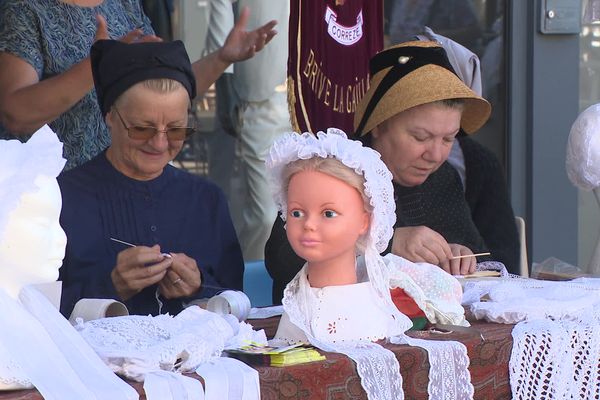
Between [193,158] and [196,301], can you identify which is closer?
[196,301]

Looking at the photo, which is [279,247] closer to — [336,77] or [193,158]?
[336,77]

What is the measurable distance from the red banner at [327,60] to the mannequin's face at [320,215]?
1.85 m

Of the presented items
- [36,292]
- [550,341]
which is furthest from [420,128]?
[36,292]

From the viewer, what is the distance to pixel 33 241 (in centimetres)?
149

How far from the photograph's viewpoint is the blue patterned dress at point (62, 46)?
2.76 m

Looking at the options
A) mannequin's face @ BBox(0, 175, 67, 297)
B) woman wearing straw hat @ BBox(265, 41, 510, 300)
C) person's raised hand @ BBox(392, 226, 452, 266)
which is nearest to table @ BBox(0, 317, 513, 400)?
mannequin's face @ BBox(0, 175, 67, 297)

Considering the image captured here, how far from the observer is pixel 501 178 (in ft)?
10.2

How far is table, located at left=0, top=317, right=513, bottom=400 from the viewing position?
5.27 ft

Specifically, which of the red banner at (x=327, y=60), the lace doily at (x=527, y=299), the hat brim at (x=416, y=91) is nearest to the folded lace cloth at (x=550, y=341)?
the lace doily at (x=527, y=299)

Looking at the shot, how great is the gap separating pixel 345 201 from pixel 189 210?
0.73m

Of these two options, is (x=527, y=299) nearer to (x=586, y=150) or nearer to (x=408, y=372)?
(x=408, y=372)

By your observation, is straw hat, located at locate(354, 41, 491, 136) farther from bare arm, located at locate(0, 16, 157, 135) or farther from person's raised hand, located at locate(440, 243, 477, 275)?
bare arm, located at locate(0, 16, 157, 135)

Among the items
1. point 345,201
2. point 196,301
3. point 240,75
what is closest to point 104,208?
point 196,301

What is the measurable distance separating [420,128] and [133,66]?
2.40ft
